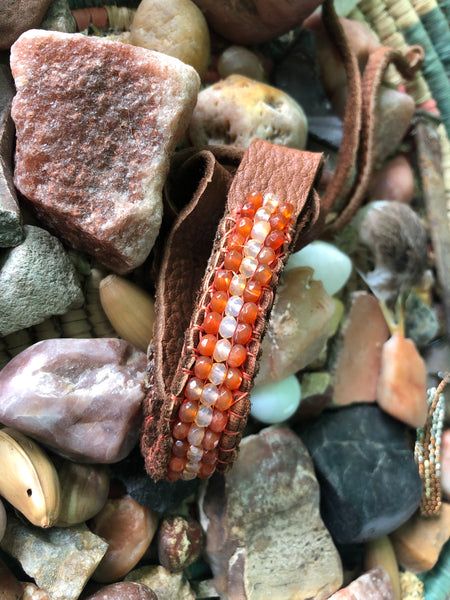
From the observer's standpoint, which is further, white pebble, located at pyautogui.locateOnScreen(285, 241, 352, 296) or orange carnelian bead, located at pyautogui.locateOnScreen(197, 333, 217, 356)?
white pebble, located at pyautogui.locateOnScreen(285, 241, 352, 296)

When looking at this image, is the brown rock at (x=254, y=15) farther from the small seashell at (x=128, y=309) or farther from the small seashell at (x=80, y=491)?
the small seashell at (x=80, y=491)

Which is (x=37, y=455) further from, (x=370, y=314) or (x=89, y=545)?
(x=370, y=314)

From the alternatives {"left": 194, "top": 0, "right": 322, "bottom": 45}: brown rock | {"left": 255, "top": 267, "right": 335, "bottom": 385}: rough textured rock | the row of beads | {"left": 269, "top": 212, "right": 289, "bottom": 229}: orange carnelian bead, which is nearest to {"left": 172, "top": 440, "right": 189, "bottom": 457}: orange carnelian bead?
the row of beads

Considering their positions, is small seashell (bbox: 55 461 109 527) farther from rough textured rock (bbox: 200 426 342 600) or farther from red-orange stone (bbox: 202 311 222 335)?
red-orange stone (bbox: 202 311 222 335)

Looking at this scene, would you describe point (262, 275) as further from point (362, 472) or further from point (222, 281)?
point (362, 472)

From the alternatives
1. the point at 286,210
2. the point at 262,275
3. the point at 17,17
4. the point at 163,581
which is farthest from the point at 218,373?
the point at 17,17

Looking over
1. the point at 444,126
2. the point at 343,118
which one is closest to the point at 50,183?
the point at 343,118
